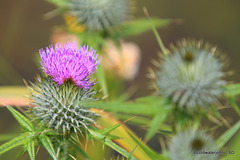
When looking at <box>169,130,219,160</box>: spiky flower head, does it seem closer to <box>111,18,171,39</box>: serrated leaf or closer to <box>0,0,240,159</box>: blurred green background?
<box>111,18,171,39</box>: serrated leaf

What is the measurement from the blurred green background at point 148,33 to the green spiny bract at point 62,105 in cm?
380

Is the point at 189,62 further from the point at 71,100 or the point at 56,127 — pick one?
A: the point at 56,127

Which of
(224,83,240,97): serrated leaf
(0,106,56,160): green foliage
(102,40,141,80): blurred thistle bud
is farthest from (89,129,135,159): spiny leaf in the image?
(102,40,141,80): blurred thistle bud

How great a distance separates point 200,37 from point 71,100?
6.50m

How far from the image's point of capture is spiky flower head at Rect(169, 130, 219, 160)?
173cm

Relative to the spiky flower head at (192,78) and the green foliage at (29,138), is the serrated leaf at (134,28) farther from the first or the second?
the green foliage at (29,138)

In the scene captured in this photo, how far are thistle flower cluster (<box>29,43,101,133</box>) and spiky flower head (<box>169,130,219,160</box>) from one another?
1.89 ft

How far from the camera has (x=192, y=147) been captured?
179 cm

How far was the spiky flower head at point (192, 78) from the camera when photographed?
101 inches

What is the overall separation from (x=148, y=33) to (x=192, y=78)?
5569 mm

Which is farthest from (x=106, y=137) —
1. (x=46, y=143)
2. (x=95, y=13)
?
(x=95, y=13)

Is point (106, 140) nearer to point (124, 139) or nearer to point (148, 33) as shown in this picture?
point (124, 139)

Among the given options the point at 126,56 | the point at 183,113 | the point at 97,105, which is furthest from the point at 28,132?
the point at 126,56

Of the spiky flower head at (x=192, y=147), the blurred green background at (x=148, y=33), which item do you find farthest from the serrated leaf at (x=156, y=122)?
the blurred green background at (x=148, y=33)
